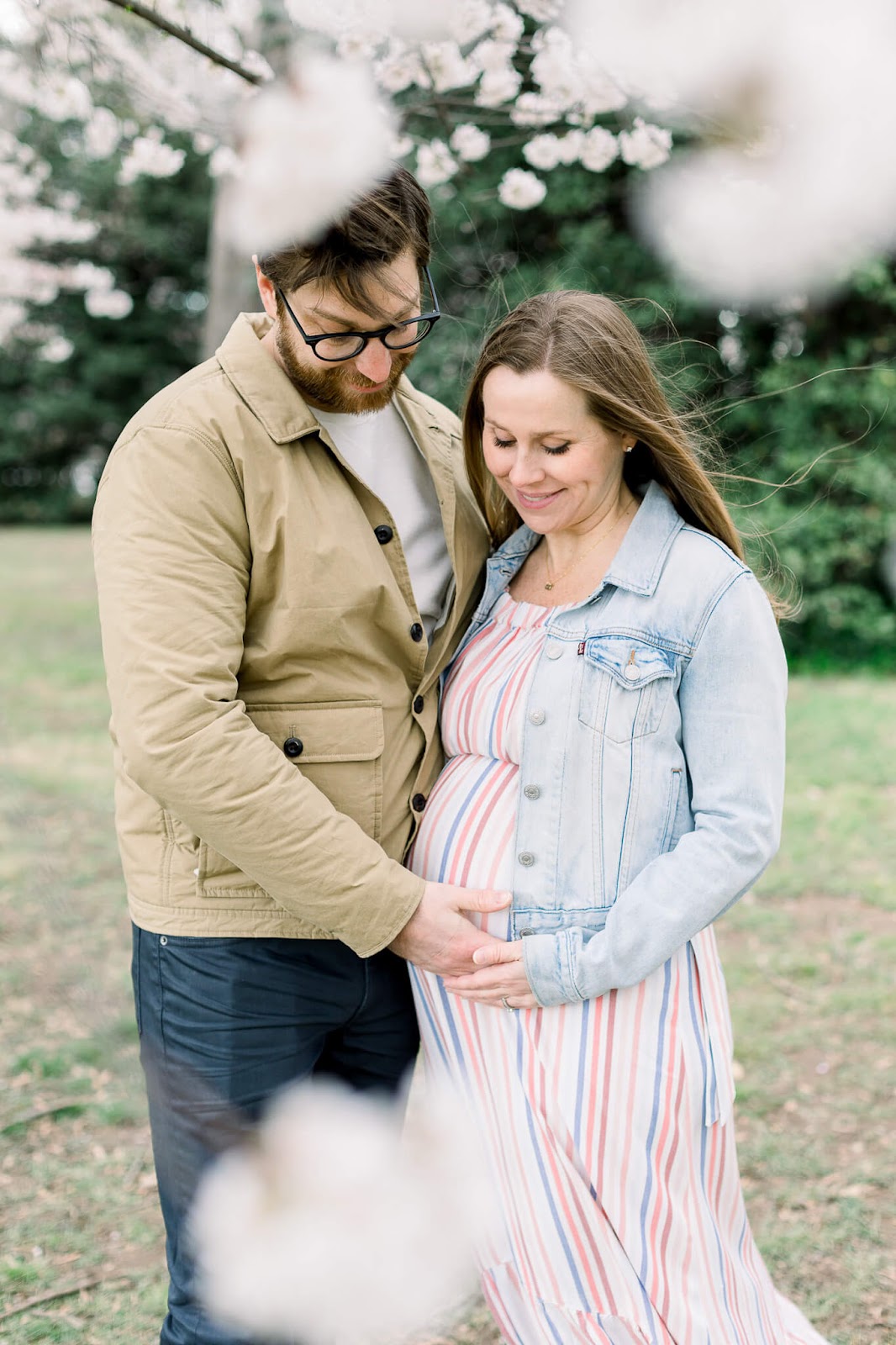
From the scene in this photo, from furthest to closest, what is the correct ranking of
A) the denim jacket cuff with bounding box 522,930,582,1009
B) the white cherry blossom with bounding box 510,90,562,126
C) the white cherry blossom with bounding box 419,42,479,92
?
the white cherry blossom with bounding box 510,90,562,126 → the white cherry blossom with bounding box 419,42,479,92 → the denim jacket cuff with bounding box 522,930,582,1009

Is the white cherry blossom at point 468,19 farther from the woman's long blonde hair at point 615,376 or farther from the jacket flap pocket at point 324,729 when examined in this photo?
the jacket flap pocket at point 324,729

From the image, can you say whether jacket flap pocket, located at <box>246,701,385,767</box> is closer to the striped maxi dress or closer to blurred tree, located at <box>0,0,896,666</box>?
the striped maxi dress

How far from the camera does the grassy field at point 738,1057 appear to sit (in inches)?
101

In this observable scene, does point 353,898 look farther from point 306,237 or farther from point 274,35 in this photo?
point 274,35

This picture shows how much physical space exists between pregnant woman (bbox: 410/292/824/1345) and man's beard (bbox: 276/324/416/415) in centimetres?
15

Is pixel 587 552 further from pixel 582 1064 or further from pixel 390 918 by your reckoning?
pixel 582 1064

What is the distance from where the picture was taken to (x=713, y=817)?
5.58 ft

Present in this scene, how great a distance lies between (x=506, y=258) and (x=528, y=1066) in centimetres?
701

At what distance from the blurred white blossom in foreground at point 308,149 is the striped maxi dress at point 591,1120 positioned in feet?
2.35

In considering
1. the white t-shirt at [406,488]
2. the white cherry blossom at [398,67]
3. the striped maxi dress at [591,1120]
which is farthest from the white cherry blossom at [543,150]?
the striped maxi dress at [591,1120]

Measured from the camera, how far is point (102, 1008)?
12.5ft

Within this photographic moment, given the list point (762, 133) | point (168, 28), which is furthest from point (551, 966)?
point (762, 133)

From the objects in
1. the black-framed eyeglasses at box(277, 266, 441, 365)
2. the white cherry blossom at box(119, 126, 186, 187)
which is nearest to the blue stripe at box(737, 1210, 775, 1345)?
the black-framed eyeglasses at box(277, 266, 441, 365)

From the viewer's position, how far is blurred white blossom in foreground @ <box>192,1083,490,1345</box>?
1922 mm
